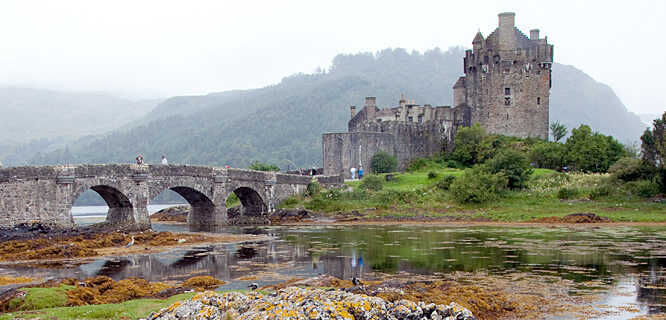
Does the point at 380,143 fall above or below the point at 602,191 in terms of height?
above

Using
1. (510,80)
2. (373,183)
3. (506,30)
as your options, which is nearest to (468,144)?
(510,80)

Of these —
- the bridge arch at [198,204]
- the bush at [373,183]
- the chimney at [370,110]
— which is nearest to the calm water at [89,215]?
the bridge arch at [198,204]

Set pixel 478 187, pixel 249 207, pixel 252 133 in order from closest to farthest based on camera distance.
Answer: pixel 478 187, pixel 249 207, pixel 252 133

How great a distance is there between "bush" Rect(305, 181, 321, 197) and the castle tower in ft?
70.9

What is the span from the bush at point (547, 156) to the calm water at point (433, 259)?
71.2 feet

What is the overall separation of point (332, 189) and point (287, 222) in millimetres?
6723

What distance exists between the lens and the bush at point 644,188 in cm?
4294

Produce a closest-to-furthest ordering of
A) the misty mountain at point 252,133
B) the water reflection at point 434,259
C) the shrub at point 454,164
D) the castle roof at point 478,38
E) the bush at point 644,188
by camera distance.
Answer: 1. the water reflection at point 434,259
2. the bush at point 644,188
3. the shrub at point 454,164
4. the castle roof at point 478,38
5. the misty mountain at point 252,133

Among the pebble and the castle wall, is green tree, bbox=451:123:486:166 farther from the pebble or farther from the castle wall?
the pebble

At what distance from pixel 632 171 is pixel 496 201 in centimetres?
947

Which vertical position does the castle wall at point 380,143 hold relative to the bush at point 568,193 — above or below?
above

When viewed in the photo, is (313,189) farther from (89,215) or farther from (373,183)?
(89,215)

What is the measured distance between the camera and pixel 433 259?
2336 cm

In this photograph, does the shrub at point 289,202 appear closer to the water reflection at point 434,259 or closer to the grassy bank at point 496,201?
the grassy bank at point 496,201
